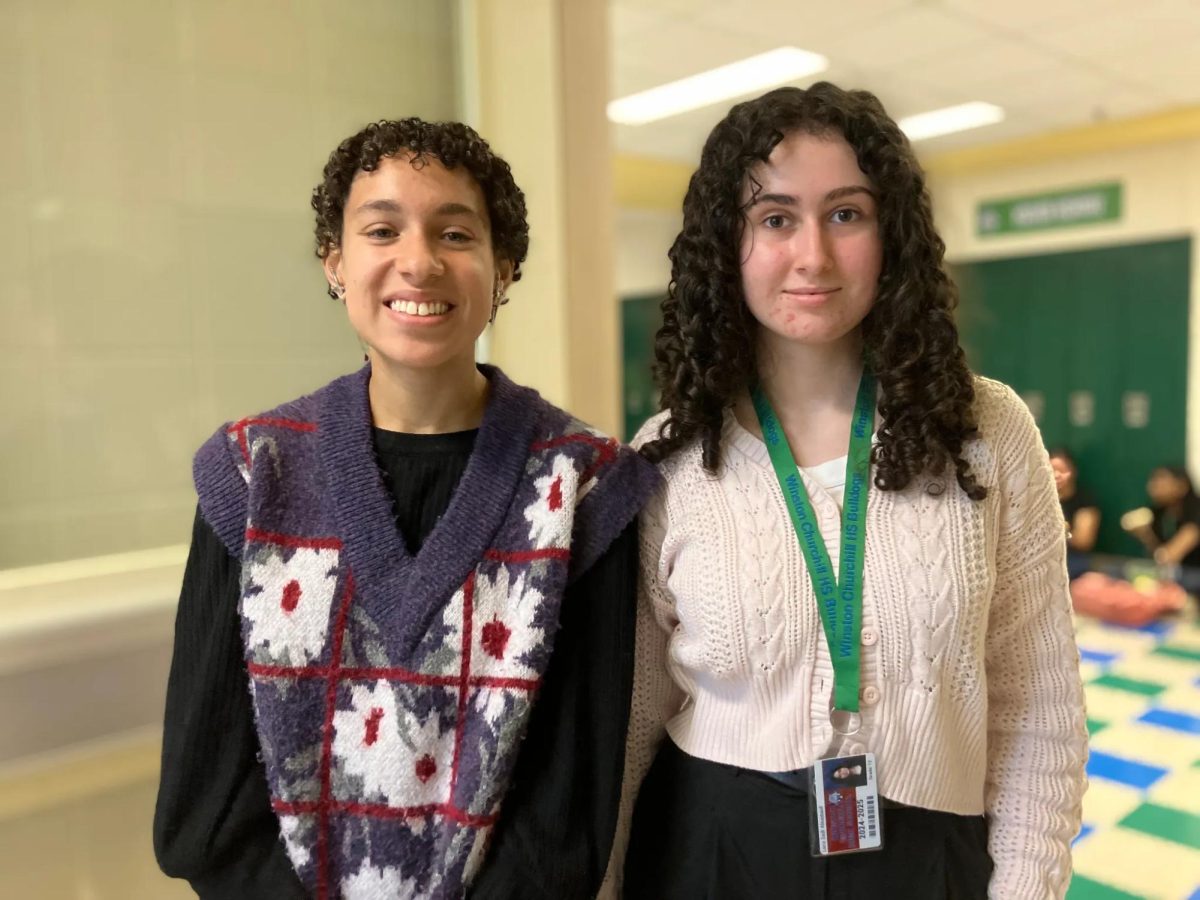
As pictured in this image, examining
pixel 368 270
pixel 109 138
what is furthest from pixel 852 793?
pixel 109 138

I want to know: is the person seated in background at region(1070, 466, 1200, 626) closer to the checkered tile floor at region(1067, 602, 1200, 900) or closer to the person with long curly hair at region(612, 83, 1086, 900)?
the checkered tile floor at region(1067, 602, 1200, 900)

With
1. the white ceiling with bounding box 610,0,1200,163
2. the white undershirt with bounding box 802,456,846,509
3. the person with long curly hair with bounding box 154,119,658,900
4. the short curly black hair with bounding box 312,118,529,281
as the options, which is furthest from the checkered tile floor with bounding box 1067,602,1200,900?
the white ceiling with bounding box 610,0,1200,163

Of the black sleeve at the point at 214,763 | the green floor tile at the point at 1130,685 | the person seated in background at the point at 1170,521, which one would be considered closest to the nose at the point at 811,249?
the black sleeve at the point at 214,763

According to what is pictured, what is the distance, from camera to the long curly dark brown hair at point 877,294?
1188mm

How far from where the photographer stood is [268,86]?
6.60 ft

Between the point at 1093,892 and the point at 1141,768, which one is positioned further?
the point at 1141,768

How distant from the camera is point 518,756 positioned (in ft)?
3.89

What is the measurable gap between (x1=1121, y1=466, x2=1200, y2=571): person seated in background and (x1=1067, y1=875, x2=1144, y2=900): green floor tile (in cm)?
368

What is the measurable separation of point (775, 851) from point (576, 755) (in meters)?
0.28

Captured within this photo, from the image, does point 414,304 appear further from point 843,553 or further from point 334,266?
point 843,553

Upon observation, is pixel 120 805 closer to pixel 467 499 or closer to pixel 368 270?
pixel 467 499

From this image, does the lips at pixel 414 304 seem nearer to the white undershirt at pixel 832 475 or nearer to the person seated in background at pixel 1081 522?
the white undershirt at pixel 832 475

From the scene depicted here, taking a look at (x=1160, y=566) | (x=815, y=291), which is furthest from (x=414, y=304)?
(x=1160, y=566)

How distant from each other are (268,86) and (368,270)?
1.16 metres
